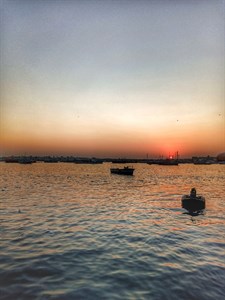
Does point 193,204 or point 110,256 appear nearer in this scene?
point 110,256

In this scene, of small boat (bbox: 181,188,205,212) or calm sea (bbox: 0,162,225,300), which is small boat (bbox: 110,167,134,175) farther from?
calm sea (bbox: 0,162,225,300)

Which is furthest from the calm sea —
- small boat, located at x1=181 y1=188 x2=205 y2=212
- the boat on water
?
the boat on water

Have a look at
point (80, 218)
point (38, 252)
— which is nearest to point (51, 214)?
point (80, 218)

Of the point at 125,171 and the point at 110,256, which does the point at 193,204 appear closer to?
the point at 110,256

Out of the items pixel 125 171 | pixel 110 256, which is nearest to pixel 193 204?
pixel 110 256

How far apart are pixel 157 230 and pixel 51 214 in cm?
924

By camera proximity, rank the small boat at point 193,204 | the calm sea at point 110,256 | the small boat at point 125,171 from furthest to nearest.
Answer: the small boat at point 125,171, the small boat at point 193,204, the calm sea at point 110,256

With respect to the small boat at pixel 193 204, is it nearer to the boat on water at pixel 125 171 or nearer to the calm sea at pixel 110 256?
the calm sea at pixel 110 256

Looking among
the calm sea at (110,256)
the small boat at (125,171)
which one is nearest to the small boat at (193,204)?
the calm sea at (110,256)

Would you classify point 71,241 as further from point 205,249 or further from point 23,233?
point 205,249

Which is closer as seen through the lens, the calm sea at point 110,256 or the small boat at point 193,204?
the calm sea at point 110,256

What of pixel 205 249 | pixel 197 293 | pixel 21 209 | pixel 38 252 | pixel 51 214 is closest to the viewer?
pixel 197 293

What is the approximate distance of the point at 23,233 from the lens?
15773mm

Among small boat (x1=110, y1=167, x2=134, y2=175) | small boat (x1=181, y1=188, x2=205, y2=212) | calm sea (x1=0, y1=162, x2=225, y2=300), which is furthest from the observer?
small boat (x1=110, y1=167, x2=134, y2=175)
